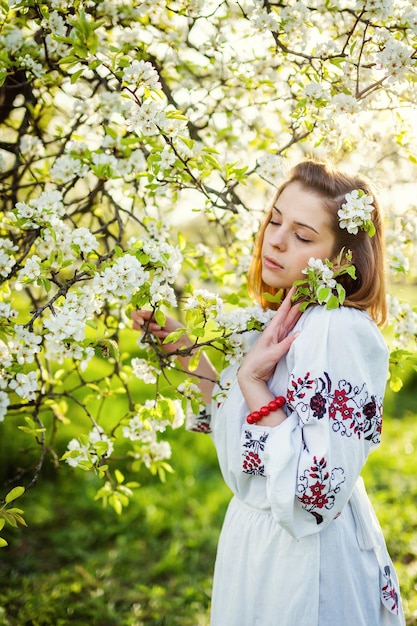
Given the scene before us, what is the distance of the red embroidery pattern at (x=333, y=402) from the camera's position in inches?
60.5

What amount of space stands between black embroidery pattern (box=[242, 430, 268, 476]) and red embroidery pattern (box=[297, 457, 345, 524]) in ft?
0.51

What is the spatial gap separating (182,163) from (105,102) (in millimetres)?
462

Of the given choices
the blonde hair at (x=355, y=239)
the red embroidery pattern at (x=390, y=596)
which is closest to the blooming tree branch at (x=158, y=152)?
the blonde hair at (x=355, y=239)

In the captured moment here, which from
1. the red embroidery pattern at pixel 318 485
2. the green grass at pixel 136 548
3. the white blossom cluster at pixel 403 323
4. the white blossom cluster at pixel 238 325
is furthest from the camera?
the green grass at pixel 136 548

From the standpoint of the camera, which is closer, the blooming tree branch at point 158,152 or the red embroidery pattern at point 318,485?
the red embroidery pattern at point 318,485

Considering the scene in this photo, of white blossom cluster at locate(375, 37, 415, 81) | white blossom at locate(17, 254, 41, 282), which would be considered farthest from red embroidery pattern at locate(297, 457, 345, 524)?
white blossom cluster at locate(375, 37, 415, 81)

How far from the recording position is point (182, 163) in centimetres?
187

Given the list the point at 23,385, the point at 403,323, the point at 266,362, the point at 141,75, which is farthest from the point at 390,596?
the point at 141,75

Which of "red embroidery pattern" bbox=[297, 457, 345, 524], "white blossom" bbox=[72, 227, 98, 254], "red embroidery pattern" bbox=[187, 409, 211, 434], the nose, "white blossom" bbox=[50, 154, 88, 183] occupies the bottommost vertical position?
"red embroidery pattern" bbox=[297, 457, 345, 524]

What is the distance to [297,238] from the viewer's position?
1.78 m

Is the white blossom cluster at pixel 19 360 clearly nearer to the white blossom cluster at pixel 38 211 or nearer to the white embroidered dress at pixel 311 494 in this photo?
the white blossom cluster at pixel 38 211

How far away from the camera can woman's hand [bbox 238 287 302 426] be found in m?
1.66

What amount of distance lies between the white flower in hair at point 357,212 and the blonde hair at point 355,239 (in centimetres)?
8

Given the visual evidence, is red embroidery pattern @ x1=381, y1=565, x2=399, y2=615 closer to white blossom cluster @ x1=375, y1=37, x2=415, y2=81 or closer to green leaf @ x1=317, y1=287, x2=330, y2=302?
green leaf @ x1=317, y1=287, x2=330, y2=302
